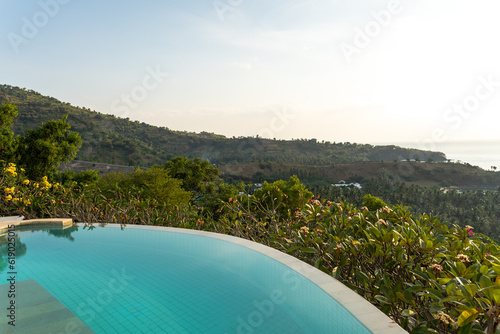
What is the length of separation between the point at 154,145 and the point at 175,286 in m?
45.5

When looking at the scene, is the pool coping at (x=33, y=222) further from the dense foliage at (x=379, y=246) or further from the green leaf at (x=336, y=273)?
the green leaf at (x=336, y=273)

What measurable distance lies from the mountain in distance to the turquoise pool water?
32.7 m

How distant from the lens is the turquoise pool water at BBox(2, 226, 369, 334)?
2.41 meters

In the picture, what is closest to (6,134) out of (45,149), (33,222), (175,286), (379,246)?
(45,149)

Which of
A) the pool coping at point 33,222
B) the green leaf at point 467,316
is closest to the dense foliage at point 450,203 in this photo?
the pool coping at point 33,222

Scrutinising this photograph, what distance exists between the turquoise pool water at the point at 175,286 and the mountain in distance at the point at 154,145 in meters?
32.7

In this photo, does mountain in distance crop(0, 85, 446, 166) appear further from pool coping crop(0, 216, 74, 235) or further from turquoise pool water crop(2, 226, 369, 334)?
turquoise pool water crop(2, 226, 369, 334)

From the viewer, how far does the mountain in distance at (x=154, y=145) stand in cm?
3841

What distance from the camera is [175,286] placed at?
3195 millimetres

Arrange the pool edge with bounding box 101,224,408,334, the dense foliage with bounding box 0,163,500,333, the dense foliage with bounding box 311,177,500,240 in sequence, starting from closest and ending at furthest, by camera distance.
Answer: the dense foliage with bounding box 0,163,500,333
the pool edge with bounding box 101,224,408,334
the dense foliage with bounding box 311,177,500,240

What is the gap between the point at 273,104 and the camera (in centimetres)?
1386

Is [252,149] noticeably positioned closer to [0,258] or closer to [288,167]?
[288,167]

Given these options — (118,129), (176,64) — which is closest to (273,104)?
(176,64)

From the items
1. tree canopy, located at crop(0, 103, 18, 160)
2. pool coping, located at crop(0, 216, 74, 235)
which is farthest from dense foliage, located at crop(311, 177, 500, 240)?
pool coping, located at crop(0, 216, 74, 235)
